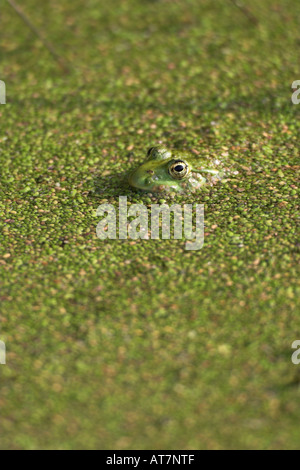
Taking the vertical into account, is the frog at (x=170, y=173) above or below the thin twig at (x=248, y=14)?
below

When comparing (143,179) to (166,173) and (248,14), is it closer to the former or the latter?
(166,173)

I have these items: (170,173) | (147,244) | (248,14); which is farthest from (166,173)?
(248,14)

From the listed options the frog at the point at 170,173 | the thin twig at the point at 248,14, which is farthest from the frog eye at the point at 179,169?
the thin twig at the point at 248,14

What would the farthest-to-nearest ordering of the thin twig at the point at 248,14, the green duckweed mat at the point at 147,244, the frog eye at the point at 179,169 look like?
1. the thin twig at the point at 248,14
2. the frog eye at the point at 179,169
3. the green duckweed mat at the point at 147,244

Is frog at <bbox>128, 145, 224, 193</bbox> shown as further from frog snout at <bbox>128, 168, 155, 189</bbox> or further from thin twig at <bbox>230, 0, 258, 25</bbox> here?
thin twig at <bbox>230, 0, 258, 25</bbox>

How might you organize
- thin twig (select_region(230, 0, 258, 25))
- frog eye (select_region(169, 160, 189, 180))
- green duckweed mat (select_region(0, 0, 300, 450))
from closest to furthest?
green duckweed mat (select_region(0, 0, 300, 450))
frog eye (select_region(169, 160, 189, 180))
thin twig (select_region(230, 0, 258, 25))

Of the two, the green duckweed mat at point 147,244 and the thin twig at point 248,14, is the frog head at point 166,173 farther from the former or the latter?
the thin twig at point 248,14

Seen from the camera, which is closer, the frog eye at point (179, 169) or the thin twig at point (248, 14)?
the frog eye at point (179, 169)

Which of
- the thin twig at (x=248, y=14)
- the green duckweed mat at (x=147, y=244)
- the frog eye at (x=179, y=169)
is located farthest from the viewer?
the thin twig at (x=248, y=14)

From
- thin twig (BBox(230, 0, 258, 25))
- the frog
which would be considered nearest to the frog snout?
the frog
